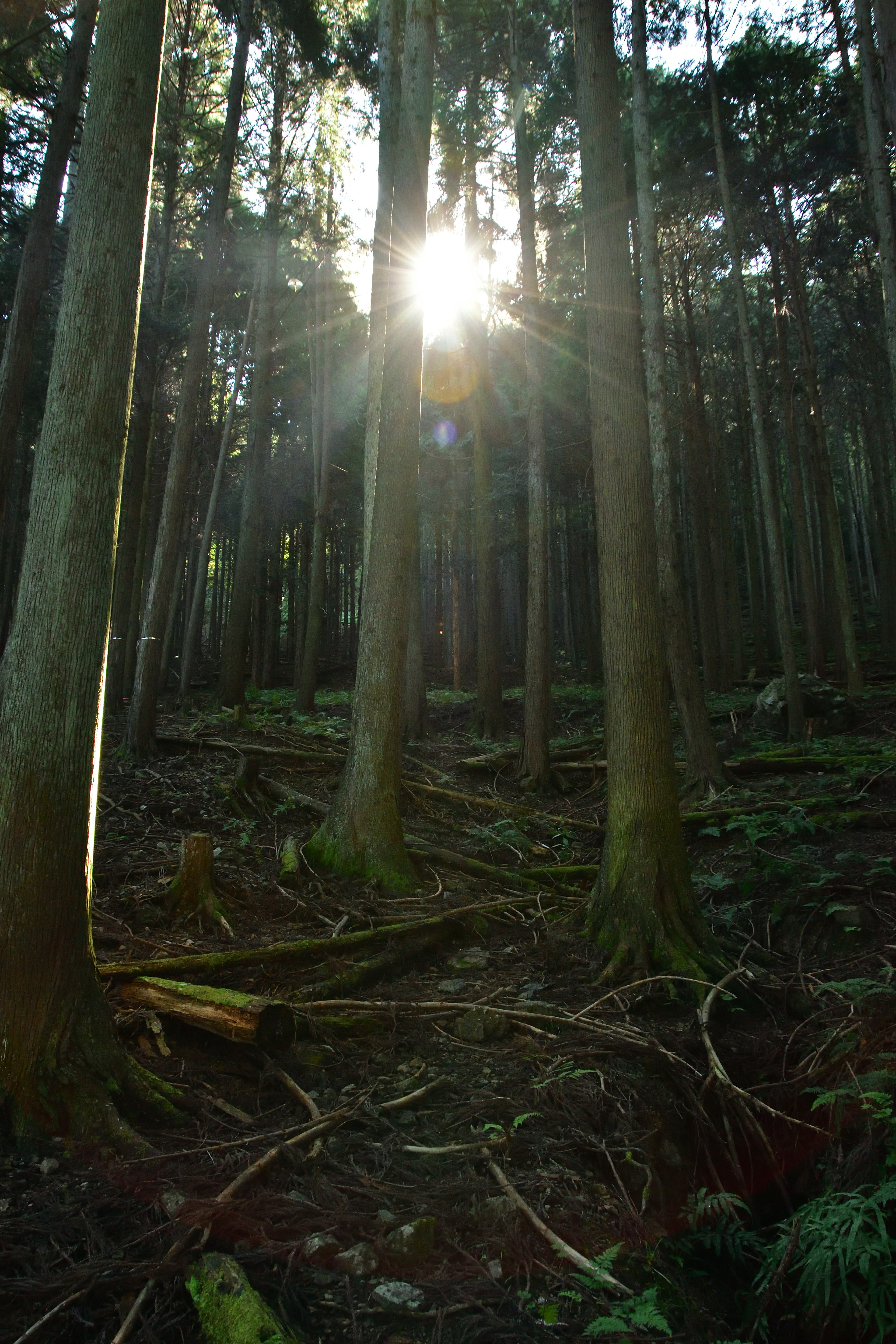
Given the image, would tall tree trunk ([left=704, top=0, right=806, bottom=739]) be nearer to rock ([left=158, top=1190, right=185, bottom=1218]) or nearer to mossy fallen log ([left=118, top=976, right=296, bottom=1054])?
mossy fallen log ([left=118, top=976, right=296, bottom=1054])

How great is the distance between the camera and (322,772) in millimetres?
9961

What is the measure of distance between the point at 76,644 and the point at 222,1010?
193 centimetres

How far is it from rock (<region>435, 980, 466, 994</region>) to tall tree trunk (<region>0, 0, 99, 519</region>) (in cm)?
815

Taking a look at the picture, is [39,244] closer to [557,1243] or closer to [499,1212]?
[499,1212]

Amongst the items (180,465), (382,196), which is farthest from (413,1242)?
(382,196)

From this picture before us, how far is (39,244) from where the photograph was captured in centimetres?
950

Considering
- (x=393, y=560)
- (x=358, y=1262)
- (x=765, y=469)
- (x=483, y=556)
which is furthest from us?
(x=483, y=556)

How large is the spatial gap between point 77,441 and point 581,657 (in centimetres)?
2573

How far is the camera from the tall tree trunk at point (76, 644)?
287 cm

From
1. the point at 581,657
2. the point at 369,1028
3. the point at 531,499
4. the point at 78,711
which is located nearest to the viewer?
the point at 78,711

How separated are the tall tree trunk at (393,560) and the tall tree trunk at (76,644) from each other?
3.49 m

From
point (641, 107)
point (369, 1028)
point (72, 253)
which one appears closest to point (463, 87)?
point (641, 107)

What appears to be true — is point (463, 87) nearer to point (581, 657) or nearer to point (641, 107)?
point (641, 107)

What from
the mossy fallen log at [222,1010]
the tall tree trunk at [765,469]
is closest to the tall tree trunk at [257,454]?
the tall tree trunk at [765,469]
